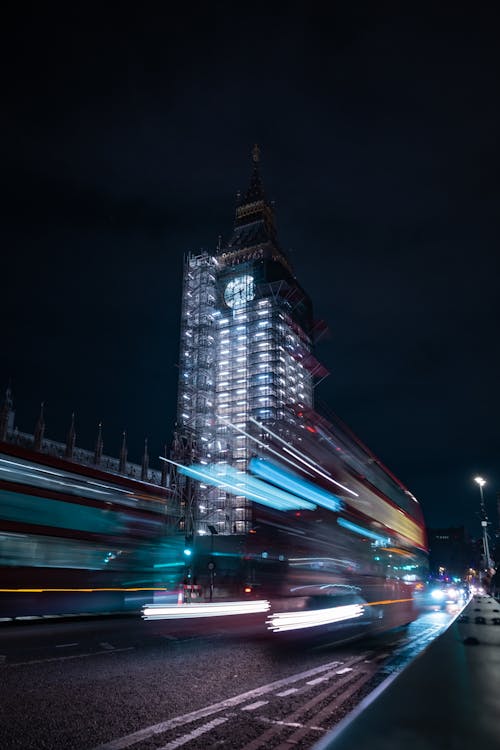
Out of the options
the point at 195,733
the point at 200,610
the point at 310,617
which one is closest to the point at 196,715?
the point at 195,733

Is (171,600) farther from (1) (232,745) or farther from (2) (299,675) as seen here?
(1) (232,745)

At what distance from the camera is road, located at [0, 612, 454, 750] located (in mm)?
5199

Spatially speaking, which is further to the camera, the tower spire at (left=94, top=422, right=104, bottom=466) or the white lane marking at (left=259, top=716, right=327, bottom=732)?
the tower spire at (left=94, top=422, right=104, bottom=466)

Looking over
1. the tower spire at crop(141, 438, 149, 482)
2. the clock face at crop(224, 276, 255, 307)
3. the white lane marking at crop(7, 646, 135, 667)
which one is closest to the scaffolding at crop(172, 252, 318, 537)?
the clock face at crop(224, 276, 255, 307)

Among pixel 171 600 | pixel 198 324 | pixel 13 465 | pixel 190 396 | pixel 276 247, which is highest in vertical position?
pixel 276 247

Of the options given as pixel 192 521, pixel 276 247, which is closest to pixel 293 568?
pixel 192 521

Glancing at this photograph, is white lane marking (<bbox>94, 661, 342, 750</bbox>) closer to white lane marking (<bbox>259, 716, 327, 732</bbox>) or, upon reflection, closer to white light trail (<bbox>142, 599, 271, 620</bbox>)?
white lane marking (<bbox>259, 716, 327, 732</bbox>)

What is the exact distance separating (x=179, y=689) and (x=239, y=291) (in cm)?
8647

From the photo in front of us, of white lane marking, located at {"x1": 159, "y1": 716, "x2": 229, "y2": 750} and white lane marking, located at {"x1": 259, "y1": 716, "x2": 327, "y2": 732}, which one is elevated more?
white lane marking, located at {"x1": 159, "y1": 716, "x2": 229, "y2": 750}

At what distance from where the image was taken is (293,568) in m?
17.2

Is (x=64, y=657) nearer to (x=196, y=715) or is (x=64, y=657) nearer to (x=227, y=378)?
(x=196, y=715)

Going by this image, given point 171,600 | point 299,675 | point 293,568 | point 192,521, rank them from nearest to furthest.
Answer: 1. point 299,675
2. point 293,568
3. point 171,600
4. point 192,521

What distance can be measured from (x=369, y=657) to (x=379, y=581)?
14721 millimetres

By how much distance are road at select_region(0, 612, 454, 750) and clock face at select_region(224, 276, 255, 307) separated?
78907mm
